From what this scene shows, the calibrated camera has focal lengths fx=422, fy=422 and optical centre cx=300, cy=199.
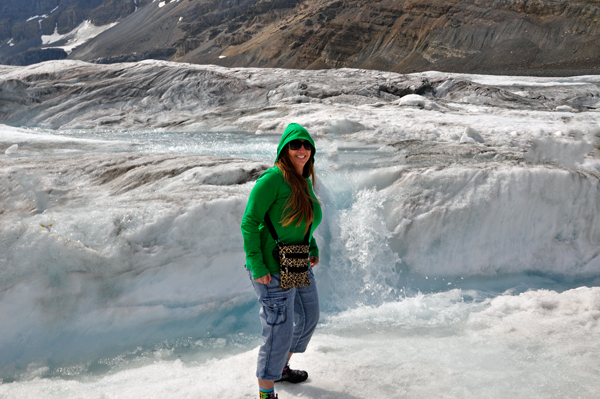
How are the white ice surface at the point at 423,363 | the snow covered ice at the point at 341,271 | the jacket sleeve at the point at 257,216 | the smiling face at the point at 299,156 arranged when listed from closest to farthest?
the jacket sleeve at the point at 257,216 < the smiling face at the point at 299,156 < the white ice surface at the point at 423,363 < the snow covered ice at the point at 341,271

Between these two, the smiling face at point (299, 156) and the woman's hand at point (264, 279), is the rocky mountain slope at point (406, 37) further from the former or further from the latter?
the woman's hand at point (264, 279)

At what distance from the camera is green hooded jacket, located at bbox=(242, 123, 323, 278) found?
87.1 inches

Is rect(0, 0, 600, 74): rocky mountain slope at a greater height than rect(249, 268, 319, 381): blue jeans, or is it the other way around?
rect(0, 0, 600, 74): rocky mountain slope

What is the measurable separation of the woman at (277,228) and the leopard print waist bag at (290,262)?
0.02m

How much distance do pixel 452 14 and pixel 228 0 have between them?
53.6 m

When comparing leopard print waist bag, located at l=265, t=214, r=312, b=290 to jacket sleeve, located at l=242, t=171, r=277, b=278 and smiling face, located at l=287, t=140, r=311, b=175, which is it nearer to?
jacket sleeve, located at l=242, t=171, r=277, b=278

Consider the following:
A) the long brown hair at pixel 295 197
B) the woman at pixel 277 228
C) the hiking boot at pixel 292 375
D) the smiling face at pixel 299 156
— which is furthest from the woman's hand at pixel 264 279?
the hiking boot at pixel 292 375

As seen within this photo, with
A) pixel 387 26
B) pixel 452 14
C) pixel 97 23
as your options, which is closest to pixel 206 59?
pixel 387 26

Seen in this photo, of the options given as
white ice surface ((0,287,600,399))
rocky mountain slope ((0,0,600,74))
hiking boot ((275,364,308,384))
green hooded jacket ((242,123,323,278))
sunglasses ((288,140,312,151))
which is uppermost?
rocky mountain slope ((0,0,600,74))

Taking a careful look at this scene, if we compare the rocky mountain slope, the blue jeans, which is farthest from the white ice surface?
the rocky mountain slope

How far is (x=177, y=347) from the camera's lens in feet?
12.1

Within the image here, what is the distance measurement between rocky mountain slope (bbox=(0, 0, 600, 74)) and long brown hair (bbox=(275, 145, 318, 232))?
37624mm

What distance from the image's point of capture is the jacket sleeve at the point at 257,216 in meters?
2.21

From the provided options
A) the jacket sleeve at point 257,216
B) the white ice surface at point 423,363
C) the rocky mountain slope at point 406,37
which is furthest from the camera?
the rocky mountain slope at point 406,37
